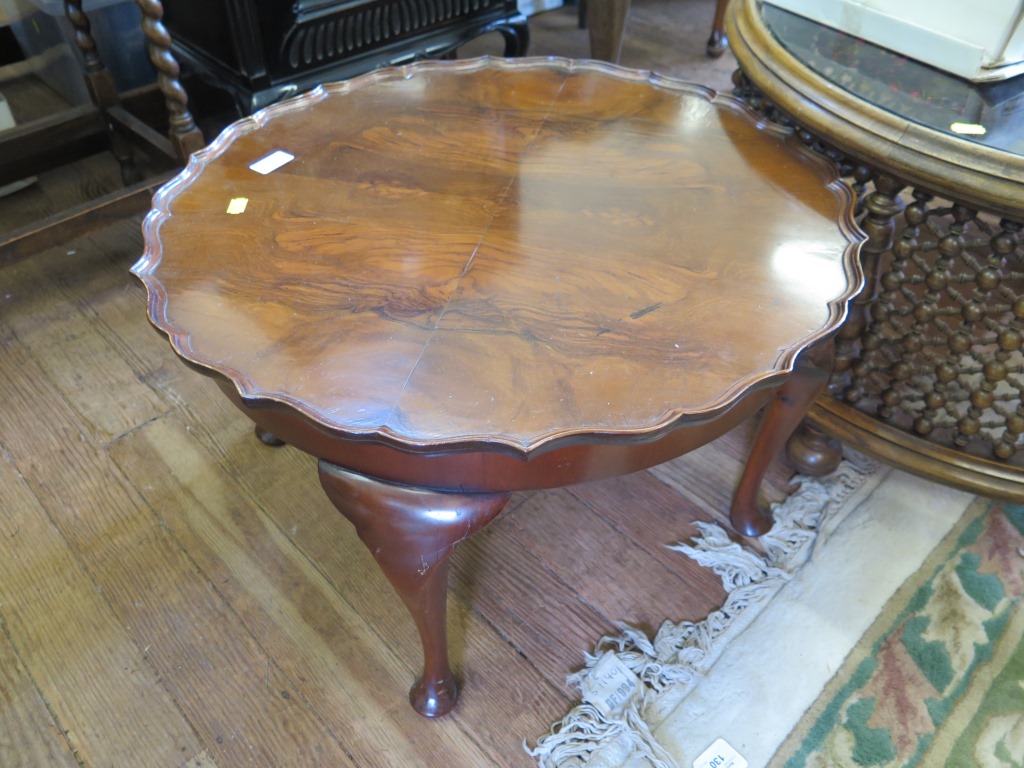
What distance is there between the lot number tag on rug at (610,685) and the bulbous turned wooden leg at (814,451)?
0.40 meters

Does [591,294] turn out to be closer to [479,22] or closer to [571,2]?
[479,22]

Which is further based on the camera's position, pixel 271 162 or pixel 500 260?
pixel 271 162

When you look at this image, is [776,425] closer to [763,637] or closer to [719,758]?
[763,637]

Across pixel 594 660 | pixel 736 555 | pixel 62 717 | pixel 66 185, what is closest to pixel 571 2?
pixel 66 185

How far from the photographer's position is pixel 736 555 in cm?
100

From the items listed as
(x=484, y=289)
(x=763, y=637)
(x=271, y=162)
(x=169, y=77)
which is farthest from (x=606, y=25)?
(x=763, y=637)

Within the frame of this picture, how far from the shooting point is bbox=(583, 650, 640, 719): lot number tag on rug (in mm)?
851

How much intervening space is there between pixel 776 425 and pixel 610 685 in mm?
356

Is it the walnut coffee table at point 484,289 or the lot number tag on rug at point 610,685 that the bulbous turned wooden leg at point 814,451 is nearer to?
the walnut coffee table at point 484,289

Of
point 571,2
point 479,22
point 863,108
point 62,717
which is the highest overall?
point 863,108

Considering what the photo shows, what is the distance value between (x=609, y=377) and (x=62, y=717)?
2.42 ft

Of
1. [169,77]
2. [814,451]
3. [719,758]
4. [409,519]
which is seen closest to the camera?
[409,519]

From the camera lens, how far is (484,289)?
70 cm

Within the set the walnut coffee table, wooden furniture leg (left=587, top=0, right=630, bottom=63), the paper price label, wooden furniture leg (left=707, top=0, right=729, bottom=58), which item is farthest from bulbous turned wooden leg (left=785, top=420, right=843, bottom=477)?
wooden furniture leg (left=707, top=0, right=729, bottom=58)
